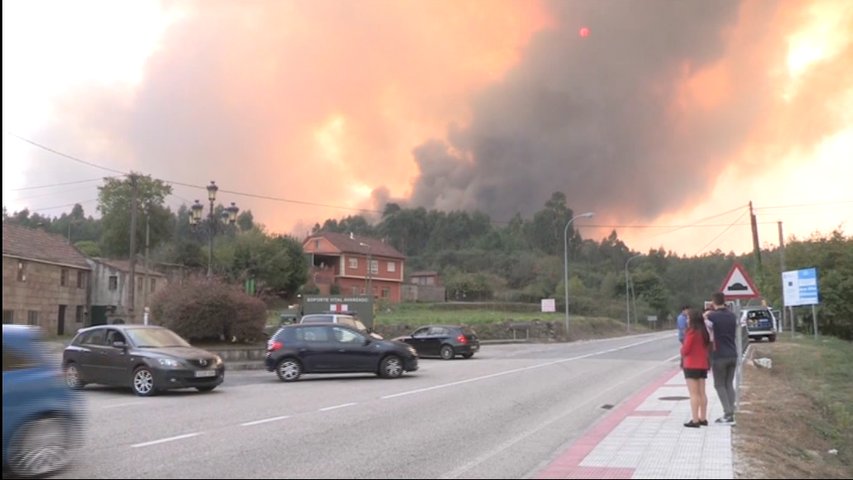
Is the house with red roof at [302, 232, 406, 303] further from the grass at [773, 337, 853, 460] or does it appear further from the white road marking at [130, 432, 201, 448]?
the white road marking at [130, 432, 201, 448]

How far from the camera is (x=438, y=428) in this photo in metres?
10.3

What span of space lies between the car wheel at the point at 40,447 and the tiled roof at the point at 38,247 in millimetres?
40196

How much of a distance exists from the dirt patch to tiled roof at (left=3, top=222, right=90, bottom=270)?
1666 inches

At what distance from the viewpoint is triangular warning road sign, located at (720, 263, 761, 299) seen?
12578mm

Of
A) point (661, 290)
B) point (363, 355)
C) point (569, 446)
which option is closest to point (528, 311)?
point (661, 290)

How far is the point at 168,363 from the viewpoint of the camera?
48.8 feet

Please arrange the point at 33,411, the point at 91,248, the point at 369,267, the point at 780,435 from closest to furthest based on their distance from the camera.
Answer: the point at 33,411, the point at 780,435, the point at 369,267, the point at 91,248

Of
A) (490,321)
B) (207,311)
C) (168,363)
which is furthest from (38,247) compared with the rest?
(168,363)

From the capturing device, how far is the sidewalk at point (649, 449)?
7262 millimetres

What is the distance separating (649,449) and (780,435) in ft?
9.05

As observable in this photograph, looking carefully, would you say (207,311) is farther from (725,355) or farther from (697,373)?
(725,355)

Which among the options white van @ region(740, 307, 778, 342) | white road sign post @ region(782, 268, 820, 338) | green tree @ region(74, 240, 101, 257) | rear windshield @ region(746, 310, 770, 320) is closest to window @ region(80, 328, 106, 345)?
white van @ region(740, 307, 778, 342)

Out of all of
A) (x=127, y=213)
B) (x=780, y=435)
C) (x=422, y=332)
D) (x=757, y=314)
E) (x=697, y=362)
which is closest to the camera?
(x=780, y=435)

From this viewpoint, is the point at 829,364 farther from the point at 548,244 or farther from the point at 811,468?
the point at 548,244
